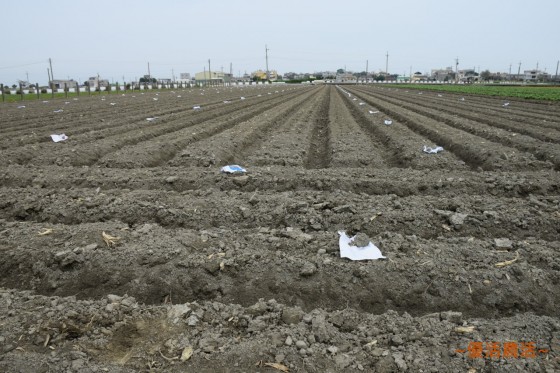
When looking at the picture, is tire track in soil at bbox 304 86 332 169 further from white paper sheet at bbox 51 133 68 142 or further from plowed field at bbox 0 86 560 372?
white paper sheet at bbox 51 133 68 142

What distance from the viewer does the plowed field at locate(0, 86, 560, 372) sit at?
2738mm

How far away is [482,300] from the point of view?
3539 mm

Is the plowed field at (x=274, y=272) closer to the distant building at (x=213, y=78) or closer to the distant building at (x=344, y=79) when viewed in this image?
the distant building at (x=213, y=78)

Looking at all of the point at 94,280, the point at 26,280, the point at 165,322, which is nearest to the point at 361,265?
the point at 165,322

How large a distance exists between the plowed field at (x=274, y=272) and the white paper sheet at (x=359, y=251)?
0.10 meters

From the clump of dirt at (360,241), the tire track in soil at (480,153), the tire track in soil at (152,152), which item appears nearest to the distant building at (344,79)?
the tire track in soil at (480,153)

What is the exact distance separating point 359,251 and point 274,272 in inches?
40.0

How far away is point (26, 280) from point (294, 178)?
4.42m

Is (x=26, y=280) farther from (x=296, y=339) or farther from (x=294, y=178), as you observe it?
(x=294, y=178)

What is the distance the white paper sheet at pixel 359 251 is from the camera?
13.3 ft

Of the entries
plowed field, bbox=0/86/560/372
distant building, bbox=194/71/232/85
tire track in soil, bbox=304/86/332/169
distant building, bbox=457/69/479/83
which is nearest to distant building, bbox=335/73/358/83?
distant building, bbox=457/69/479/83

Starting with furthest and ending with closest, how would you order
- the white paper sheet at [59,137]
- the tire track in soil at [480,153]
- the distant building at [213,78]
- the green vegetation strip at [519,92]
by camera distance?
1. the distant building at [213,78]
2. the green vegetation strip at [519,92]
3. the white paper sheet at [59,137]
4. the tire track in soil at [480,153]

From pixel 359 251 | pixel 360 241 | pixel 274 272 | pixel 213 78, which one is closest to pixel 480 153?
pixel 360 241

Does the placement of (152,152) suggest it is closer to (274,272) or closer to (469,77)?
(274,272)
